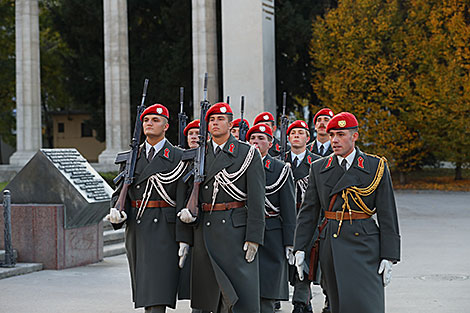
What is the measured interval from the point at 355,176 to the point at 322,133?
3.57 meters

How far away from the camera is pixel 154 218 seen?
6.66 meters

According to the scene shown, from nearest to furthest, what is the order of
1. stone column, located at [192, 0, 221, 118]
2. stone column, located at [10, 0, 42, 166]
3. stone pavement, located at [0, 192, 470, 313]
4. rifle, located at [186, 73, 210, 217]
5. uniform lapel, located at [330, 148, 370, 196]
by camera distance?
1. uniform lapel, located at [330, 148, 370, 196]
2. rifle, located at [186, 73, 210, 217]
3. stone pavement, located at [0, 192, 470, 313]
4. stone column, located at [192, 0, 221, 118]
5. stone column, located at [10, 0, 42, 166]

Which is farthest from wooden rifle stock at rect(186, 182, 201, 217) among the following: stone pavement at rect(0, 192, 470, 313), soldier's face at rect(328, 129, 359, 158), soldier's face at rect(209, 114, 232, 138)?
stone pavement at rect(0, 192, 470, 313)

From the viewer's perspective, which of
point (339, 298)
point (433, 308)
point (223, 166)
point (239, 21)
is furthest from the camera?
A: point (239, 21)

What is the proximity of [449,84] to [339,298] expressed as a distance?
66.1ft

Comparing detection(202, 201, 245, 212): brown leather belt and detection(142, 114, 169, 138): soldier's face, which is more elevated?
detection(142, 114, 169, 138): soldier's face

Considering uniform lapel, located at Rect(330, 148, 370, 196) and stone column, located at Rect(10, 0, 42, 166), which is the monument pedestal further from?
stone column, located at Rect(10, 0, 42, 166)

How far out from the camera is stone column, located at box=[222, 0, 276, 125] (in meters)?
22.9

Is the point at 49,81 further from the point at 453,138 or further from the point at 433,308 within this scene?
the point at 433,308

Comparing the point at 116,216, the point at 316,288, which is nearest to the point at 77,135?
the point at 316,288

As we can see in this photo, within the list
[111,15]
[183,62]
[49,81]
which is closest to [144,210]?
[111,15]

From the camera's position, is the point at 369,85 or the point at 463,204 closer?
the point at 463,204

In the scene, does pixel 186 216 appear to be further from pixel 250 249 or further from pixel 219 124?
pixel 219 124

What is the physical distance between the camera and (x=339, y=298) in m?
5.57
